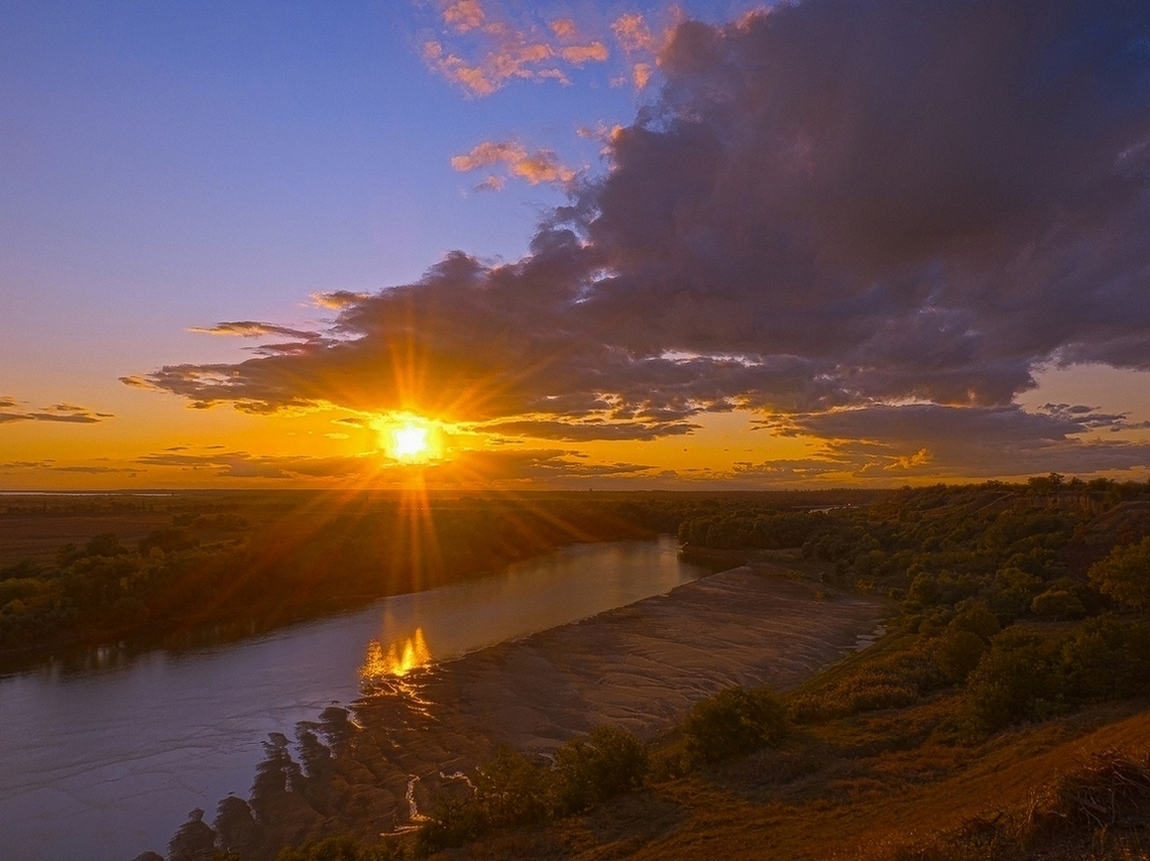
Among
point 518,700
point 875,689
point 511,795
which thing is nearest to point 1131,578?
point 875,689

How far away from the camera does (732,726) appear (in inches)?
731

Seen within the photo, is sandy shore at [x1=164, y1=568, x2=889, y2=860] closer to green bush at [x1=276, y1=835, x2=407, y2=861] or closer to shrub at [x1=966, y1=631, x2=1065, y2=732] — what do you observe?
green bush at [x1=276, y1=835, x2=407, y2=861]

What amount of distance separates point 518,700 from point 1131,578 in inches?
1003

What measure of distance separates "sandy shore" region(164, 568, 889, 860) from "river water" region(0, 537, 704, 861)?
185 cm

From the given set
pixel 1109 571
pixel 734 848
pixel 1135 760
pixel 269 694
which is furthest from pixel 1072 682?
pixel 269 694

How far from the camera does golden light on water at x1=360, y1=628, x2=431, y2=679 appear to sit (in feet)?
108

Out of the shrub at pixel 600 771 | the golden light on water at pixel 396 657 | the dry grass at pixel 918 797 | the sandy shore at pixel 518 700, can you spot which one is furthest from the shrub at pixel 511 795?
the golden light on water at pixel 396 657

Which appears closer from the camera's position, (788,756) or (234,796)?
(788,756)

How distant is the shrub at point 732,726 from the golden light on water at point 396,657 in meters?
17.5

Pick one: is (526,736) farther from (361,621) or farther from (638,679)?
(361,621)

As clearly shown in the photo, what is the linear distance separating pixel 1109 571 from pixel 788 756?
21867 mm

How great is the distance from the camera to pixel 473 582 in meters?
64.2

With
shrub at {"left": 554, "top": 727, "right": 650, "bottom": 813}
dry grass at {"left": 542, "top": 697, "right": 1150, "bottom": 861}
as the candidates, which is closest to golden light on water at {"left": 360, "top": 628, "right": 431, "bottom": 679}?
shrub at {"left": 554, "top": 727, "right": 650, "bottom": 813}

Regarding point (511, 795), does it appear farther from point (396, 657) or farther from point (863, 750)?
point (396, 657)
